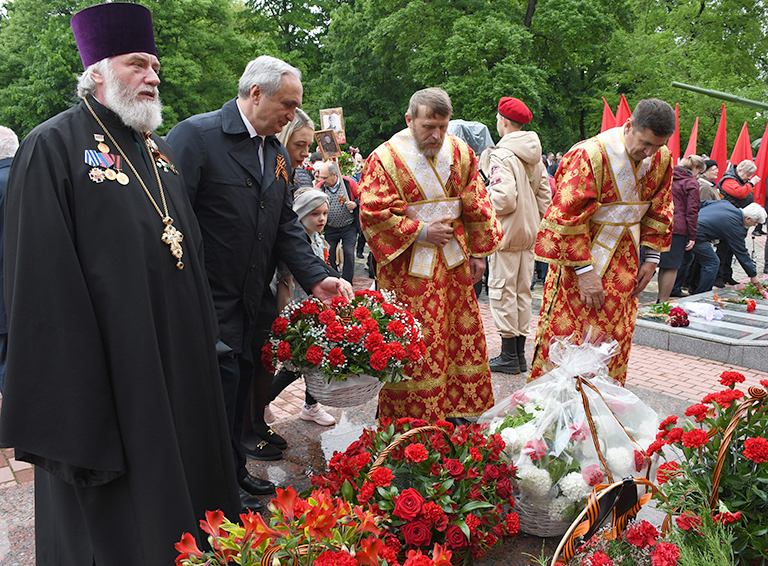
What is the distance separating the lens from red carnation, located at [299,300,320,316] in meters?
3.27

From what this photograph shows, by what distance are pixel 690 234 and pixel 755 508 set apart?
7839mm

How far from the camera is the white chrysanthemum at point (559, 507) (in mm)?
2848

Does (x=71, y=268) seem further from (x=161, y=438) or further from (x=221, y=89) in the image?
(x=221, y=89)

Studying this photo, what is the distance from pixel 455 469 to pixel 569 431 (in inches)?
26.6

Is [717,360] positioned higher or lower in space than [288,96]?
lower

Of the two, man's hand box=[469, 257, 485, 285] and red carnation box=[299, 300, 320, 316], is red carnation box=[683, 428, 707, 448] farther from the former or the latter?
man's hand box=[469, 257, 485, 285]

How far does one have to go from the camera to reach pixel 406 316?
11.2 feet

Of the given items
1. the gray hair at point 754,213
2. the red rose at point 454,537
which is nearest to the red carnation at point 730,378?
the red rose at point 454,537

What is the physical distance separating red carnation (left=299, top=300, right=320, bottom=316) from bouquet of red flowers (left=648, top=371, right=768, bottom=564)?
171cm

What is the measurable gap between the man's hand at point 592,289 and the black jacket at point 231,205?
2.06m

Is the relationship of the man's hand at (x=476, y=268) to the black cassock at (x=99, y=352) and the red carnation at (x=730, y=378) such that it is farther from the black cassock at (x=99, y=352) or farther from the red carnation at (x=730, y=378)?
the black cassock at (x=99, y=352)

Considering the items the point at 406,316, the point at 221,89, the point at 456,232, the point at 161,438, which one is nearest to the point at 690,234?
the point at 456,232

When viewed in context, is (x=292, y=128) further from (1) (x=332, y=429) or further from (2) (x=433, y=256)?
(1) (x=332, y=429)

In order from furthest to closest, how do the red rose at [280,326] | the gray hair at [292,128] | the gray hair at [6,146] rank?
the gray hair at [6,146], the gray hair at [292,128], the red rose at [280,326]
